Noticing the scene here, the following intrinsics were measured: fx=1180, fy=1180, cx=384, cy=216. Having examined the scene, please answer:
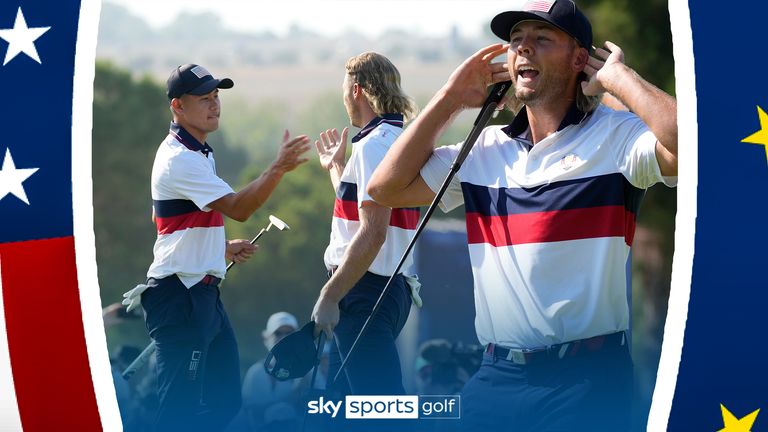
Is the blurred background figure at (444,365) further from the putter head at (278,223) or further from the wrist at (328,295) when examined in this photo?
the putter head at (278,223)

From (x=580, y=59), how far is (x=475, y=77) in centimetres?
30

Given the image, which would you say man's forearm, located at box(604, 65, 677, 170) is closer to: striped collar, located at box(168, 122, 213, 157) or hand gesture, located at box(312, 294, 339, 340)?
hand gesture, located at box(312, 294, 339, 340)

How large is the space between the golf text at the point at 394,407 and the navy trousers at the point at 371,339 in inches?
1.6

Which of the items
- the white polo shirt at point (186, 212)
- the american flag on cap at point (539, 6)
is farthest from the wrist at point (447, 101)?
the white polo shirt at point (186, 212)

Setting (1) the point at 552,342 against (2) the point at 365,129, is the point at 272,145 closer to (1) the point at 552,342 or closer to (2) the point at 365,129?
(2) the point at 365,129

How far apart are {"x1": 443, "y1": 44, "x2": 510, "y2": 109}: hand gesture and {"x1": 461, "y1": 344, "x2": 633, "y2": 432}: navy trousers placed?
728mm

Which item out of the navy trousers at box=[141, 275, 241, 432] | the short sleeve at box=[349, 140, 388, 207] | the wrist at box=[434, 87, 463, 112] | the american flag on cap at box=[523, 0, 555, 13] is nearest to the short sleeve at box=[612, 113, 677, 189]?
the american flag on cap at box=[523, 0, 555, 13]

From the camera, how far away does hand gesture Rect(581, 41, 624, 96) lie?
311 cm

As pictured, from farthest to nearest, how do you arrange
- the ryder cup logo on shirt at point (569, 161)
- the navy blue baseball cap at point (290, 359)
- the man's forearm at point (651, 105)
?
1. the navy blue baseball cap at point (290, 359)
2. the ryder cup logo on shirt at point (569, 161)
3. the man's forearm at point (651, 105)

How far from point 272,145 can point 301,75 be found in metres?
0.25

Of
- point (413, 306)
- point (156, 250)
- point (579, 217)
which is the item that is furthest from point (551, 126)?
point (156, 250)

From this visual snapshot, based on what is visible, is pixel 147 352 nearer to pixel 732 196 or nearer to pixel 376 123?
pixel 376 123

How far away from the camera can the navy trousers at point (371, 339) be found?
3.71 meters

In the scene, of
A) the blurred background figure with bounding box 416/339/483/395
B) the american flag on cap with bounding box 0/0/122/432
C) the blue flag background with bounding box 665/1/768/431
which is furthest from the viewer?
the blurred background figure with bounding box 416/339/483/395
